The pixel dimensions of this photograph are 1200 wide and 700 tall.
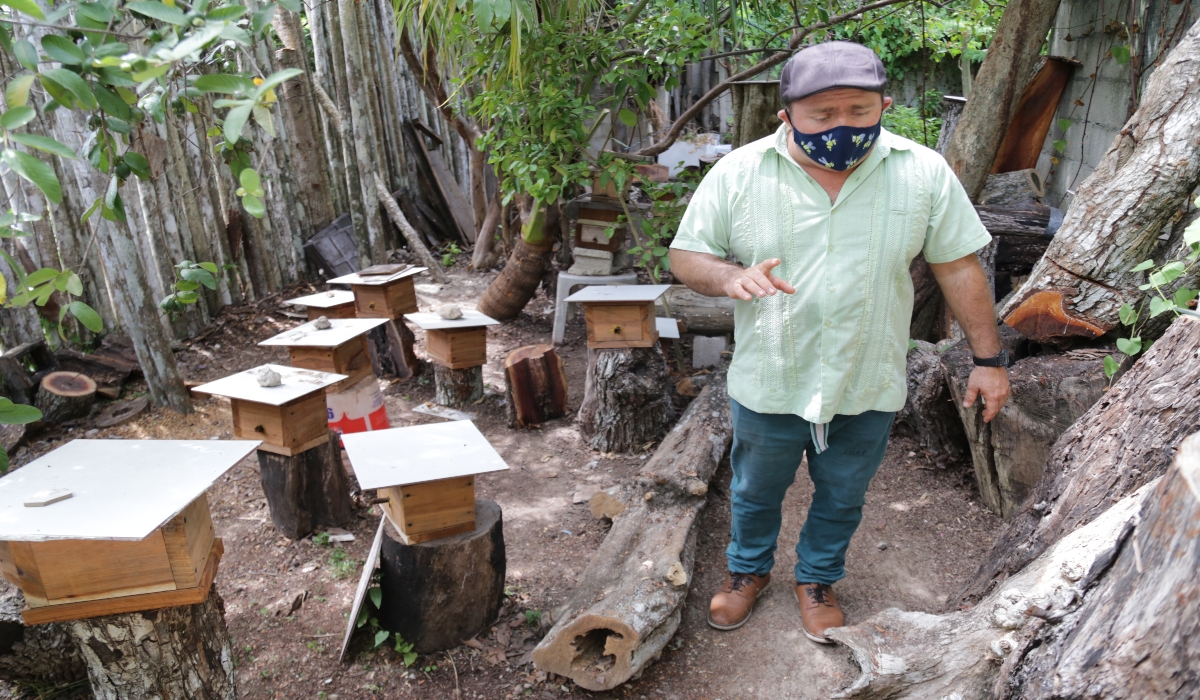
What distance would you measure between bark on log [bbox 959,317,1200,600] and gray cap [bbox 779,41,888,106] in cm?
101

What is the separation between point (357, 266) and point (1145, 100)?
20.4 ft

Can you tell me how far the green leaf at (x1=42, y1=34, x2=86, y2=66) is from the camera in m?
1.17

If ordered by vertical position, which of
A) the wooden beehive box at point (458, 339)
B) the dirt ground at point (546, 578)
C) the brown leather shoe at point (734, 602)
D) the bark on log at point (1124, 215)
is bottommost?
the dirt ground at point (546, 578)

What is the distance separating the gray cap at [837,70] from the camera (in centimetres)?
194

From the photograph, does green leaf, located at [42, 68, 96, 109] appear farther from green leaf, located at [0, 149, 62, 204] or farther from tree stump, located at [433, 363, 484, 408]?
tree stump, located at [433, 363, 484, 408]

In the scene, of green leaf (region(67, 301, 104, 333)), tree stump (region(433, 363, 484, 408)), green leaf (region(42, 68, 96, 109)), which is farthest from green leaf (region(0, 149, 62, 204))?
tree stump (region(433, 363, 484, 408))

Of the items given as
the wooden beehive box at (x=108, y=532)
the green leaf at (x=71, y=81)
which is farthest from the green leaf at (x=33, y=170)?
the wooden beehive box at (x=108, y=532)

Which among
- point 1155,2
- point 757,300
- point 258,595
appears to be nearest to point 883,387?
A: point 757,300

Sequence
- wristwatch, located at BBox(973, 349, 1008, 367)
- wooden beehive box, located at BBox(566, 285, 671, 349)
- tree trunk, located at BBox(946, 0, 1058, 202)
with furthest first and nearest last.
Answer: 1. tree trunk, located at BBox(946, 0, 1058, 202)
2. wooden beehive box, located at BBox(566, 285, 671, 349)
3. wristwatch, located at BBox(973, 349, 1008, 367)

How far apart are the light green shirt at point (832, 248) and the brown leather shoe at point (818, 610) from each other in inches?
30.9

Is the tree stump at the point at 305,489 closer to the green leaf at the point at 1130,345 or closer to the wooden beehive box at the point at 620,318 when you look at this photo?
the wooden beehive box at the point at 620,318

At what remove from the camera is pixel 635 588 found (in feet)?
8.32

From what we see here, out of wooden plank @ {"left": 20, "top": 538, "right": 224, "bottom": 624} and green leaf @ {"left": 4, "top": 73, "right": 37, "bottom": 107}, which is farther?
wooden plank @ {"left": 20, "top": 538, "right": 224, "bottom": 624}

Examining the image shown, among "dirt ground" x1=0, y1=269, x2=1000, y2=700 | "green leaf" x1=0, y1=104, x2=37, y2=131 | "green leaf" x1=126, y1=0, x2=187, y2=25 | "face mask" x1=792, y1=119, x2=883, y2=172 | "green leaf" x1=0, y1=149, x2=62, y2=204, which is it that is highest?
"green leaf" x1=126, y1=0, x2=187, y2=25
